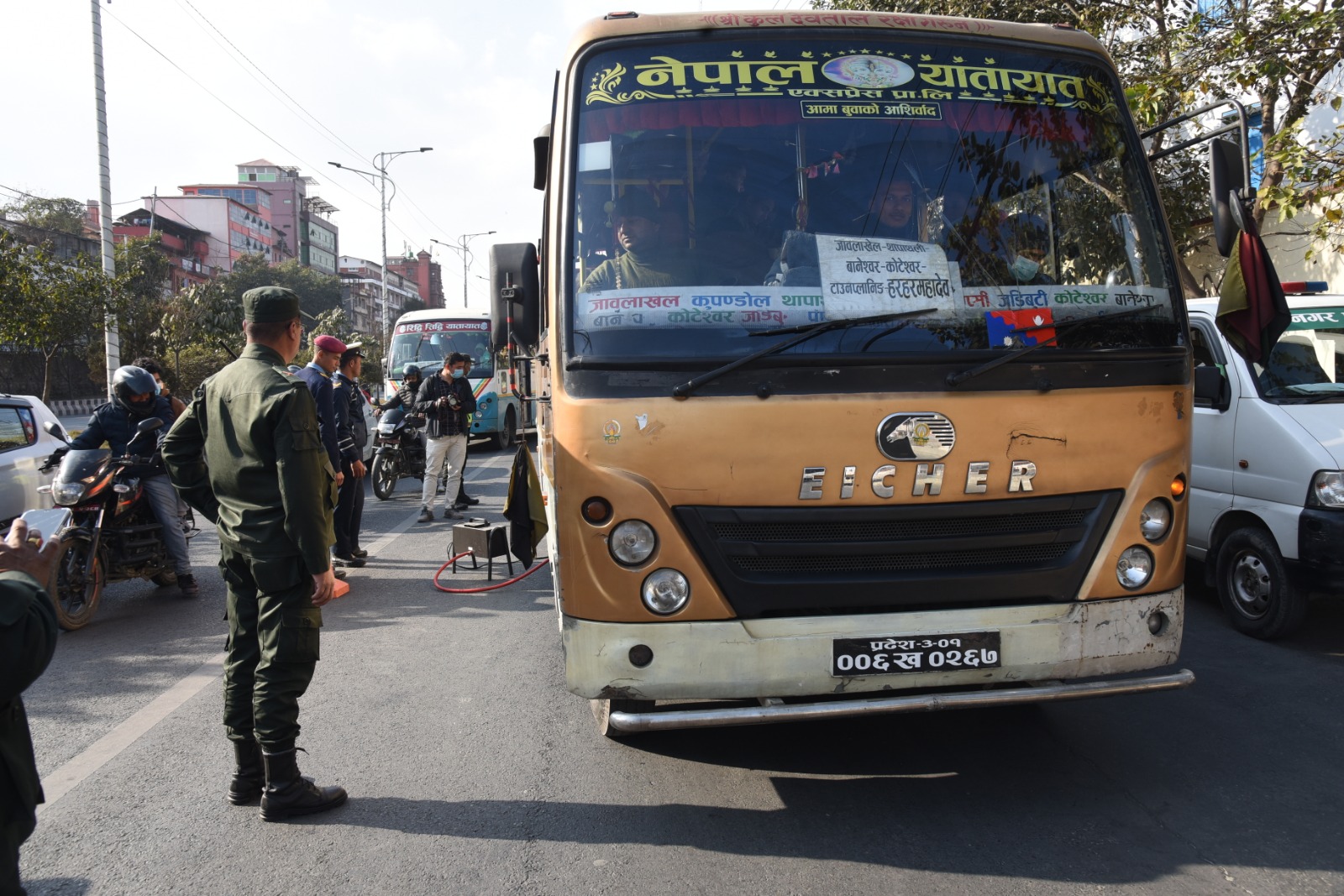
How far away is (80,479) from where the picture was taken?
679cm

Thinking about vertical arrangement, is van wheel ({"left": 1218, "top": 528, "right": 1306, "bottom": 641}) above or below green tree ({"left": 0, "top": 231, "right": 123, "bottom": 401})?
below

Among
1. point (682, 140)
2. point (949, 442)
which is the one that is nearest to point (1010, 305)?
point (949, 442)

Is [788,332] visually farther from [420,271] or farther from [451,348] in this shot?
[420,271]

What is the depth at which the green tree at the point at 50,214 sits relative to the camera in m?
52.7

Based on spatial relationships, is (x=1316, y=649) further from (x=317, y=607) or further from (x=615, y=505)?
(x=317, y=607)

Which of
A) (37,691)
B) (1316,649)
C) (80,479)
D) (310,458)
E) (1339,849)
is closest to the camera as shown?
(1339,849)

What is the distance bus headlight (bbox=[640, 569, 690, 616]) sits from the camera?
11.0 ft

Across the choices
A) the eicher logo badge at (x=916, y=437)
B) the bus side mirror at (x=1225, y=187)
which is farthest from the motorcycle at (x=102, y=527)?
the bus side mirror at (x=1225, y=187)

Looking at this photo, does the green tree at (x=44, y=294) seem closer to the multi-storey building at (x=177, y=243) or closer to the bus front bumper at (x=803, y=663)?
the bus front bumper at (x=803, y=663)

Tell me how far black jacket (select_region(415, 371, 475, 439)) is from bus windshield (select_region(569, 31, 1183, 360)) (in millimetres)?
7415

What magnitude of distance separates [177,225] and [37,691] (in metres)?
77.9

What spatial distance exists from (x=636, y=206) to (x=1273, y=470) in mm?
4177

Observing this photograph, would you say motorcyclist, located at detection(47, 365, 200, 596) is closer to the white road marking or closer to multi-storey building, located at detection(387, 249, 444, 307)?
the white road marking

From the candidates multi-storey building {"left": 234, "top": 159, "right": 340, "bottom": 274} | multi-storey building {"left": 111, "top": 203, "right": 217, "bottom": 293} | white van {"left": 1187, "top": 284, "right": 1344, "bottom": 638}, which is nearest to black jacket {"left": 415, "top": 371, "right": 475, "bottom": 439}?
white van {"left": 1187, "top": 284, "right": 1344, "bottom": 638}
